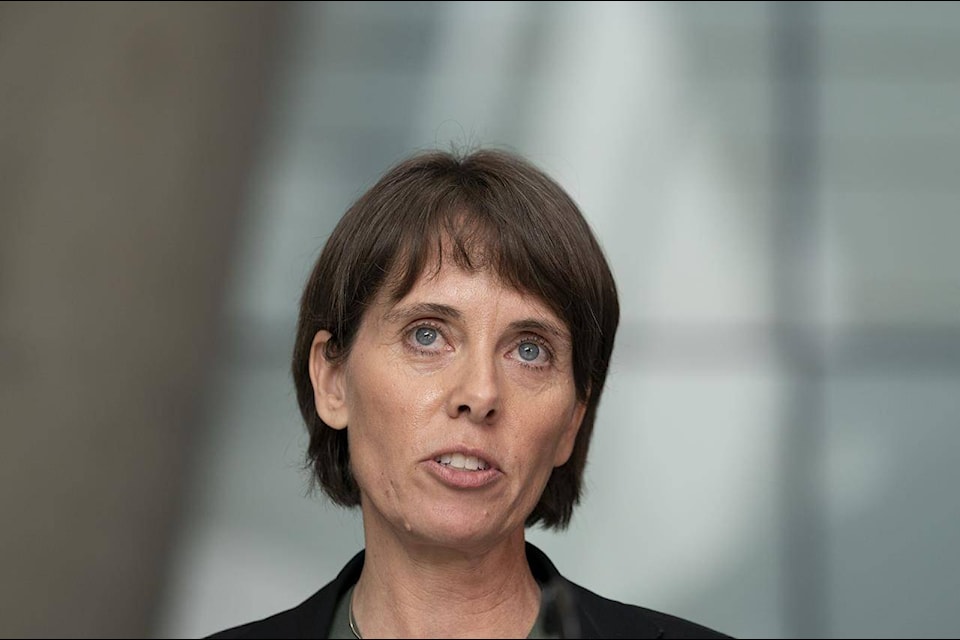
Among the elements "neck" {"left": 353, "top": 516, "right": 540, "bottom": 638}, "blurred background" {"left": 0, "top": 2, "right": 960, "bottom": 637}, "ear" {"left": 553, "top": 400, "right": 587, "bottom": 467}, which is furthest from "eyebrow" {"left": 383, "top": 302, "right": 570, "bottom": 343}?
"blurred background" {"left": 0, "top": 2, "right": 960, "bottom": 637}

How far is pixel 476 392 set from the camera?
1674mm

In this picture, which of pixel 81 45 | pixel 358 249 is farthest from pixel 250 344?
pixel 358 249

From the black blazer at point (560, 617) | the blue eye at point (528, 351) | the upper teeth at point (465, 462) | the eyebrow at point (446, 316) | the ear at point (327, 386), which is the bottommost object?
the black blazer at point (560, 617)

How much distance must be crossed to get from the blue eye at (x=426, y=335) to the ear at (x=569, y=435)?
221 millimetres

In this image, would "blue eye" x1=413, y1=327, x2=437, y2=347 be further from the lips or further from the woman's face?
the lips

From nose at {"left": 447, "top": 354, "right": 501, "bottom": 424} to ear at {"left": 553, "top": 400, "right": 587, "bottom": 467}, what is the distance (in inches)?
7.0

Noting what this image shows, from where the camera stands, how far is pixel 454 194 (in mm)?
1816

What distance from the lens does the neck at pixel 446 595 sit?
69.9 inches

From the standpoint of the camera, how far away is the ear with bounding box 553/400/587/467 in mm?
1859

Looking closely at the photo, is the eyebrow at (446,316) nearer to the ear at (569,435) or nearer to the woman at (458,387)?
the woman at (458,387)

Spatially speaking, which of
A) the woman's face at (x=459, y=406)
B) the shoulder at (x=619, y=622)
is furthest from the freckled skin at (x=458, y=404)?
the shoulder at (x=619, y=622)

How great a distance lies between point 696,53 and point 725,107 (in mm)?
133

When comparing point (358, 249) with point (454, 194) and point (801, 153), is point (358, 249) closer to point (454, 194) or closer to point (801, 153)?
point (454, 194)

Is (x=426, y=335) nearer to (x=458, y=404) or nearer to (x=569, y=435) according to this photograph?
(x=458, y=404)
